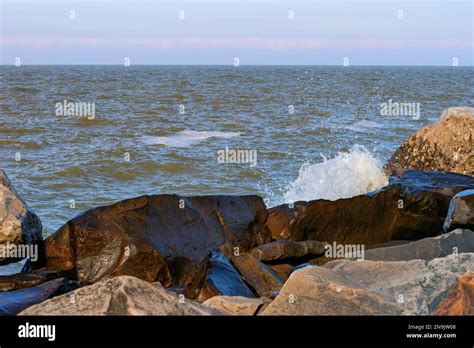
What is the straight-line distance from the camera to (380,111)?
2955 centimetres

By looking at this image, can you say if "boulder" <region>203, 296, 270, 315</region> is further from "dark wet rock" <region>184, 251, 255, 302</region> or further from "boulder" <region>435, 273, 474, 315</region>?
"boulder" <region>435, 273, 474, 315</region>

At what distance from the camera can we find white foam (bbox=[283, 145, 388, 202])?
11.6 meters

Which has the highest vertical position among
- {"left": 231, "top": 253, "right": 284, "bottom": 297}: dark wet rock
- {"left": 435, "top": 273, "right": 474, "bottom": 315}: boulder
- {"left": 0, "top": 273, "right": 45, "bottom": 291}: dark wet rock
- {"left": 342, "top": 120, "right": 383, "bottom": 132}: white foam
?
{"left": 342, "top": 120, "right": 383, "bottom": 132}: white foam

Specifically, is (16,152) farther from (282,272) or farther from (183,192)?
(282,272)

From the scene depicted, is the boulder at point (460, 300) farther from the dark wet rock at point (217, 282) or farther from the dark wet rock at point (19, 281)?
the dark wet rock at point (19, 281)

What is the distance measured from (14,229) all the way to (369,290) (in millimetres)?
4059

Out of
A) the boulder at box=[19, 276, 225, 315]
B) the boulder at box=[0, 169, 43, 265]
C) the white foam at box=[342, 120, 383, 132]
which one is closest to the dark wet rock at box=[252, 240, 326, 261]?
the boulder at box=[0, 169, 43, 265]

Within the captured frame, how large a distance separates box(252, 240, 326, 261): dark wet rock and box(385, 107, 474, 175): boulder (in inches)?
171

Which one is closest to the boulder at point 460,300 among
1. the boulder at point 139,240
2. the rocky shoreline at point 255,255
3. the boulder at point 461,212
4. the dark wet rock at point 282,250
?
the rocky shoreline at point 255,255

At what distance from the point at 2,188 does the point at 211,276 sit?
2.91m

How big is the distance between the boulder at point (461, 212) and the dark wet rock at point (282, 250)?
4.85 feet

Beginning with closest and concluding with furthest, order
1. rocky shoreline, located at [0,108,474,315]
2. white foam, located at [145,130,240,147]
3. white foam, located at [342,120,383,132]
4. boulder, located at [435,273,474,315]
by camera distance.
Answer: boulder, located at [435,273,474,315], rocky shoreline, located at [0,108,474,315], white foam, located at [145,130,240,147], white foam, located at [342,120,383,132]

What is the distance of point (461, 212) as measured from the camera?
7.34 m

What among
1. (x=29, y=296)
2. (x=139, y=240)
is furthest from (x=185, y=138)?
(x=29, y=296)
